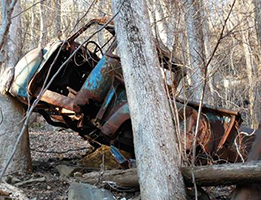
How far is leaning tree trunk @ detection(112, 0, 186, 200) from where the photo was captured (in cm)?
366

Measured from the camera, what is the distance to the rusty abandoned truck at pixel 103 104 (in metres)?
4.77

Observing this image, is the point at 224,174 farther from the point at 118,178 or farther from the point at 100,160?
the point at 100,160

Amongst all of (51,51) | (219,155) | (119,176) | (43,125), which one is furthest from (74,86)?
(43,125)

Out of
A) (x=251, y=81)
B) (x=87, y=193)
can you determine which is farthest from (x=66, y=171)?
(x=251, y=81)

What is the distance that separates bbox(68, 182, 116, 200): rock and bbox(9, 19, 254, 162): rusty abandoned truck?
3.27 ft

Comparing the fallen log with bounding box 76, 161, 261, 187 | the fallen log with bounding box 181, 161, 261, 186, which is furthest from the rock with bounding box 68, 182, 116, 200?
the fallen log with bounding box 181, 161, 261, 186

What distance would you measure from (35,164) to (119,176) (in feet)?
7.99

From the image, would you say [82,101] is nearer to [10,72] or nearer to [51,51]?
[51,51]

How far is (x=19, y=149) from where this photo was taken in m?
5.54

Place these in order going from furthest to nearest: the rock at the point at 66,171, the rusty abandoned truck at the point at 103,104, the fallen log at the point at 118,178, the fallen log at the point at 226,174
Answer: the rock at the point at 66,171 → the rusty abandoned truck at the point at 103,104 → the fallen log at the point at 118,178 → the fallen log at the point at 226,174

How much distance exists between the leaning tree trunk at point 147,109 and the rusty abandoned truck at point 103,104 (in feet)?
1.79

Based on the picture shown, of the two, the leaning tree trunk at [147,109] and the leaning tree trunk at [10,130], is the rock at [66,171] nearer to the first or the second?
the leaning tree trunk at [10,130]

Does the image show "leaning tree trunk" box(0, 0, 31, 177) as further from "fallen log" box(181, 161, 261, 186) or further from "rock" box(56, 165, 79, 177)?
"fallen log" box(181, 161, 261, 186)

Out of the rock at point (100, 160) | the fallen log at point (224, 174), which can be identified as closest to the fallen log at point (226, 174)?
the fallen log at point (224, 174)
